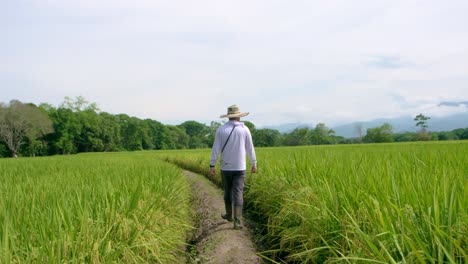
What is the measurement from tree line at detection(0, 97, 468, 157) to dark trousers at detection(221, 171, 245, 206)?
4807 cm

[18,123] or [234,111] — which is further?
[18,123]

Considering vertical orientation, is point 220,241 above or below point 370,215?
below

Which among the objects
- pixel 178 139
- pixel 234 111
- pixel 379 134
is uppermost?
pixel 178 139

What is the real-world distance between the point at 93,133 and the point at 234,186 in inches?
2277

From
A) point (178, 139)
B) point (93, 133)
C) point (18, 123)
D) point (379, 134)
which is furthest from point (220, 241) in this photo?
point (379, 134)

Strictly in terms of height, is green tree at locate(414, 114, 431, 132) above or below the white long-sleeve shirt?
above

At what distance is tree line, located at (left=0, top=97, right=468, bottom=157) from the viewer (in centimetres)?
4294

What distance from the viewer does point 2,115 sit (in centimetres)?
4144

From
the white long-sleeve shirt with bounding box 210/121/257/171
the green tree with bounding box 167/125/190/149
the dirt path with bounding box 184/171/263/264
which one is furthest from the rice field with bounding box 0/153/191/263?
the green tree with bounding box 167/125/190/149

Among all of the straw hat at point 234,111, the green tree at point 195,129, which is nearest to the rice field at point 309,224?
the straw hat at point 234,111

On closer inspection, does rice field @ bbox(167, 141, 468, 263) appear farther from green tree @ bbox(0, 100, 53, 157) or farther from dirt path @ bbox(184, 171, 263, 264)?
green tree @ bbox(0, 100, 53, 157)

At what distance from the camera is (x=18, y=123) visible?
42250 millimetres

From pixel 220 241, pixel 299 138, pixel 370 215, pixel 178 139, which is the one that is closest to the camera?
pixel 370 215

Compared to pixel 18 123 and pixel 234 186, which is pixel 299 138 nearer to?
pixel 18 123
